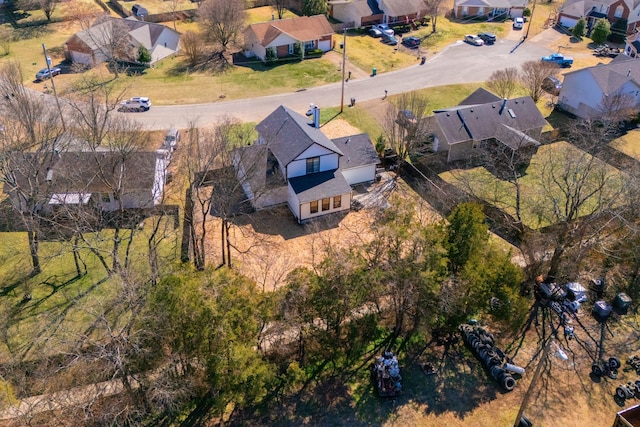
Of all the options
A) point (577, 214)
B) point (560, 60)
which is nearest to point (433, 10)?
point (560, 60)

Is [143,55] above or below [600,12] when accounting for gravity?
below

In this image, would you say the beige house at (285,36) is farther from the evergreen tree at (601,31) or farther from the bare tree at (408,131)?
the evergreen tree at (601,31)

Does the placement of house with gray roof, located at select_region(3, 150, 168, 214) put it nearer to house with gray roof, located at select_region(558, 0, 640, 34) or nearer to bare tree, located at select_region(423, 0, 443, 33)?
bare tree, located at select_region(423, 0, 443, 33)

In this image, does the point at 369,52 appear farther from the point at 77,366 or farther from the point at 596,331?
the point at 77,366

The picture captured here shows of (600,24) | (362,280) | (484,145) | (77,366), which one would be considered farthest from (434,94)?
(77,366)

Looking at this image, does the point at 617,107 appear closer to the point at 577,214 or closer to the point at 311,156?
the point at 577,214

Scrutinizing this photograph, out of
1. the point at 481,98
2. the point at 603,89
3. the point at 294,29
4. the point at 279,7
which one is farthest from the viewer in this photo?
the point at 279,7
